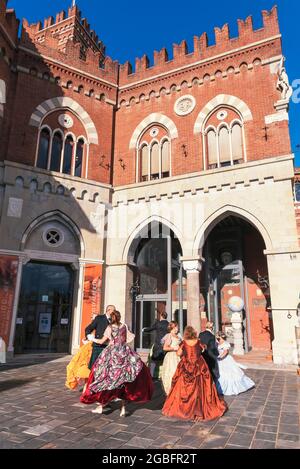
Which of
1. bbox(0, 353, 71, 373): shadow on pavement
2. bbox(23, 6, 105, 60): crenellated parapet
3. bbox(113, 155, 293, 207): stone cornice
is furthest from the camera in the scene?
bbox(23, 6, 105, 60): crenellated parapet

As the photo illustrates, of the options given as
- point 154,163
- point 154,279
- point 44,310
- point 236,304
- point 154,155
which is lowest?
point 44,310

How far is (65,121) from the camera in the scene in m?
14.9

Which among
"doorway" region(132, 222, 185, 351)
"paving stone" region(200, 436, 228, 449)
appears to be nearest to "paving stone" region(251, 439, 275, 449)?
"paving stone" region(200, 436, 228, 449)

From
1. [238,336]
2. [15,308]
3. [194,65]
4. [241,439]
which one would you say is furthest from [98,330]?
[194,65]

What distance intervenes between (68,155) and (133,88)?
4920 mm

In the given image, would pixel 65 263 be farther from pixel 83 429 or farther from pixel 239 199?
pixel 83 429

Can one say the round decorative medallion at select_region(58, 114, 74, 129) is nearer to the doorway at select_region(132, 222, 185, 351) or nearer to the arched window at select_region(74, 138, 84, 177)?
the arched window at select_region(74, 138, 84, 177)

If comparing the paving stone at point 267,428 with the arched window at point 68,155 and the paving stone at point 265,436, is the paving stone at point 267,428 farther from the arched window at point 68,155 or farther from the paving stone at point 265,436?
the arched window at point 68,155

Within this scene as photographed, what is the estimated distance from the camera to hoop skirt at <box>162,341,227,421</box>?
5.27 m

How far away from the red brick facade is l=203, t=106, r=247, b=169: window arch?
0.37m

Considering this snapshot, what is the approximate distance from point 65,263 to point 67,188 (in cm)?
320

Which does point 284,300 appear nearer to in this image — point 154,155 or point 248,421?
point 248,421

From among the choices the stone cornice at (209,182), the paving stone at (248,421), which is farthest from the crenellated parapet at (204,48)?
the paving stone at (248,421)

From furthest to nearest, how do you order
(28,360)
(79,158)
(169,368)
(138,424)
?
1. (79,158)
2. (28,360)
3. (169,368)
4. (138,424)
